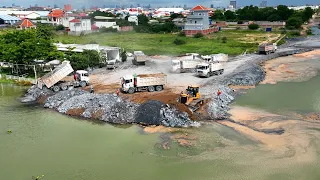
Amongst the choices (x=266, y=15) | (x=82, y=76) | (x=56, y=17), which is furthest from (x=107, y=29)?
(x=82, y=76)

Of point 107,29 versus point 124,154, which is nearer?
point 124,154

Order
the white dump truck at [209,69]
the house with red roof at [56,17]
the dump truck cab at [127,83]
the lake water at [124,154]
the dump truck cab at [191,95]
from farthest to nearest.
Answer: the house with red roof at [56,17] < the white dump truck at [209,69] < the dump truck cab at [127,83] < the dump truck cab at [191,95] < the lake water at [124,154]

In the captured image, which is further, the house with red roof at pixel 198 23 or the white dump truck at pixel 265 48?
the house with red roof at pixel 198 23

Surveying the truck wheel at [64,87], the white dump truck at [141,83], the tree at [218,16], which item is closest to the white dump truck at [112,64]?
the truck wheel at [64,87]

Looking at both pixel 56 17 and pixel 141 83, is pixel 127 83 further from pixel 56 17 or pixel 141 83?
pixel 56 17

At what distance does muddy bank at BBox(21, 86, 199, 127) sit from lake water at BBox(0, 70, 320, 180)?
0.94 meters

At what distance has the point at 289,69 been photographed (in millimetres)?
43938

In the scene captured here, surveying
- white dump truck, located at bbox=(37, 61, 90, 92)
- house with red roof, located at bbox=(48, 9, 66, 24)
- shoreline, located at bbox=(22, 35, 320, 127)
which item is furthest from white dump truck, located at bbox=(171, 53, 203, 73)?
house with red roof, located at bbox=(48, 9, 66, 24)

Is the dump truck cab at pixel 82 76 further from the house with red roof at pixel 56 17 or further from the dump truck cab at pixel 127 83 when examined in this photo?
the house with red roof at pixel 56 17

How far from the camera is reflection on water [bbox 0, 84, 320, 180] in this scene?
18.0 m

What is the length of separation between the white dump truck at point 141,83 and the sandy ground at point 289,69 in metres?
13.8

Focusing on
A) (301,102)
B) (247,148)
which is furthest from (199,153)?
(301,102)

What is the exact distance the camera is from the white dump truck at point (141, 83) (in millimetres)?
29578

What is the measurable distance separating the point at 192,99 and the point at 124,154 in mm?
9425
